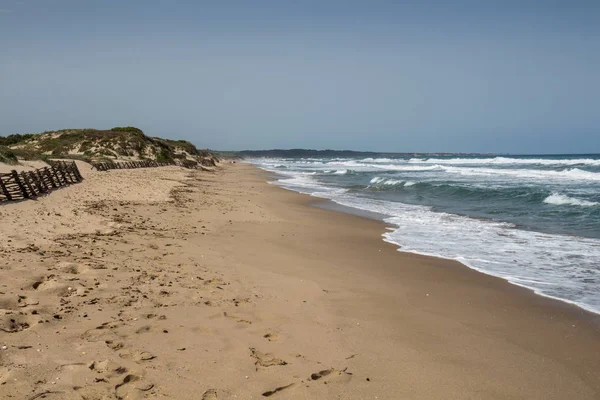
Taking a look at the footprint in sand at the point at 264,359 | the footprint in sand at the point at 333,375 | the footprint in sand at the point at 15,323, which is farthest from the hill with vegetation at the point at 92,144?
the footprint in sand at the point at 333,375

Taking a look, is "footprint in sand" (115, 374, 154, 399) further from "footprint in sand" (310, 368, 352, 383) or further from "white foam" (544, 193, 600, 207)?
"white foam" (544, 193, 600, 207)

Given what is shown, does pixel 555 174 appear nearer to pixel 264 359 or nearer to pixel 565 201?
pixel 565 201

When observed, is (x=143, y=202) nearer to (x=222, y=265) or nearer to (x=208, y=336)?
(x=222, y=265)

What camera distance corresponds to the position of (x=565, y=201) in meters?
20.4

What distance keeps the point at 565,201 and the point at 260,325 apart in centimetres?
1936

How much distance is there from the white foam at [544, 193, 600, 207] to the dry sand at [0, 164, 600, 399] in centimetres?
1318

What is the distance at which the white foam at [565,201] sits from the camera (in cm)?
1943

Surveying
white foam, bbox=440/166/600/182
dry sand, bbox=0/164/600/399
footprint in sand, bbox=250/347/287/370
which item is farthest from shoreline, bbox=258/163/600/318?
white foam, bbox=440/166/600/182

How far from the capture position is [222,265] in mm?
8148

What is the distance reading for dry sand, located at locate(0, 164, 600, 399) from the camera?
4102mm

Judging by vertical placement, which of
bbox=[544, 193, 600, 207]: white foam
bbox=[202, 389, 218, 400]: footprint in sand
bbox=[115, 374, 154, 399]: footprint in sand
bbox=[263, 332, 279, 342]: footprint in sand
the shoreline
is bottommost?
the shoreline

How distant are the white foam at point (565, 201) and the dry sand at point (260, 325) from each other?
43.2 feet

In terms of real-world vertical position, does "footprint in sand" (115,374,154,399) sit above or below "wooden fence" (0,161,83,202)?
below

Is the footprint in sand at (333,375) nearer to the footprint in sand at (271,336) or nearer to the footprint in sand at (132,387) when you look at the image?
the footprint in sand at (271,336)
